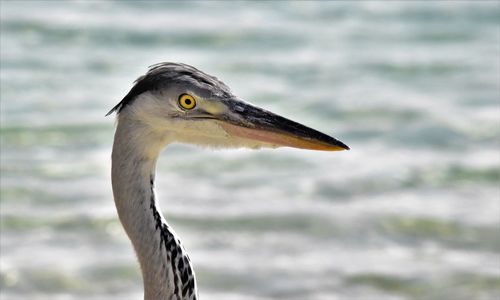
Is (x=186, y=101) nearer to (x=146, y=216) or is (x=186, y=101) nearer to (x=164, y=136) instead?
(x=164, y=136)

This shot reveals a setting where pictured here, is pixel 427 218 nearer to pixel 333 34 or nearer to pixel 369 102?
pixel 369 102

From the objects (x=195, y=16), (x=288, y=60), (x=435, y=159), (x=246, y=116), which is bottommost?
(x=246, y=116)

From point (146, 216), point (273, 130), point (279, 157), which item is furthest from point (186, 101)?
point (279, 157)

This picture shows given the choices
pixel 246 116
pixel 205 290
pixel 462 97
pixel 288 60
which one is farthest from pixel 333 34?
pixel 246 116

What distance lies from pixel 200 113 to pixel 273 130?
1.00 feet

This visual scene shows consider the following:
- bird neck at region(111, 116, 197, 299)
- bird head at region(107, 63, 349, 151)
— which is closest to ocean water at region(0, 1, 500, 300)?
bird neck at region(111, 116, 197, 299)

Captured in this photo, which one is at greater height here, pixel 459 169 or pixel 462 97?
pixel 462 97

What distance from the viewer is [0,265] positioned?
7.28 m

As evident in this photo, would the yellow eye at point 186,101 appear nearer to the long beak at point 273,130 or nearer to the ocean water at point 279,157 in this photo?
the long beak at point 273,130

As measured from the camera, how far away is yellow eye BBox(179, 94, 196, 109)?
15.5 ft

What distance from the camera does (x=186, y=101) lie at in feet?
15.5

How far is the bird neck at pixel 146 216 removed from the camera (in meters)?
4.70

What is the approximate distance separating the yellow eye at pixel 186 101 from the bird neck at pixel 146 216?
0.57ft

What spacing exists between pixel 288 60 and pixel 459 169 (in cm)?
322
